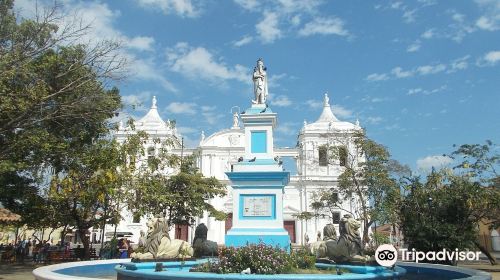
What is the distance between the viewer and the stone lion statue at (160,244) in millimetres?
11438

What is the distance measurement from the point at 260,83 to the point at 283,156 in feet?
88.8

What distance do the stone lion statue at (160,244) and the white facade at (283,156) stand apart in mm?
29386

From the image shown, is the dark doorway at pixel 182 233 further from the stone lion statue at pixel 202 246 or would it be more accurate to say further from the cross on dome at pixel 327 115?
the stone lion statue at pixel 202 246

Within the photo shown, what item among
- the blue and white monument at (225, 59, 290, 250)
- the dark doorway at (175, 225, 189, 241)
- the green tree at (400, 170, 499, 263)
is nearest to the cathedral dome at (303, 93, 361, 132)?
the dark doorway at (175, 225, 189, 241)

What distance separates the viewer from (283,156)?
4359 cm

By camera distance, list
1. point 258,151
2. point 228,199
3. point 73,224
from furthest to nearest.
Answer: point 228,199 < point 73,224 < point 258,151

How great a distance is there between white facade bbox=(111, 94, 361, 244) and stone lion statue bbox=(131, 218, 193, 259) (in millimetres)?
29386

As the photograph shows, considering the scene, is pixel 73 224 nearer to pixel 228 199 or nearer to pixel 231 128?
pixel 228 199

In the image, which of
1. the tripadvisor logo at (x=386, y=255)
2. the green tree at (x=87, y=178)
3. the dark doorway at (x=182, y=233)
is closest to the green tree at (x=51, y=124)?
the green tree at (x=87, y=178)

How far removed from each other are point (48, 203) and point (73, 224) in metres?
3.65

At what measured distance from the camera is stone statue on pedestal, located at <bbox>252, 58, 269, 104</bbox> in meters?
16.8

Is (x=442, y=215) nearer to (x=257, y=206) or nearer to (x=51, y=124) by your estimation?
(x=257, y=206)

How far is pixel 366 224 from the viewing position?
85.9 feet

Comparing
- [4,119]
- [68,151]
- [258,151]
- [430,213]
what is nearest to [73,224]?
[68,151]
